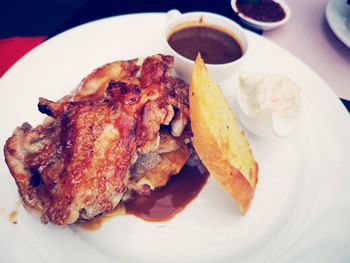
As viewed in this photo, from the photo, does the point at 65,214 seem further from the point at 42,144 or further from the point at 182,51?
the point at 182,51

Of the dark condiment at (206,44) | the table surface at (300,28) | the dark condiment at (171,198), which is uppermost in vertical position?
the dark condiment at (206,44)

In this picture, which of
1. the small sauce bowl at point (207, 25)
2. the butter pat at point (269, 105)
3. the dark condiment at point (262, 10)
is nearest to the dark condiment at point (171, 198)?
the butter pat at point (269, 105)

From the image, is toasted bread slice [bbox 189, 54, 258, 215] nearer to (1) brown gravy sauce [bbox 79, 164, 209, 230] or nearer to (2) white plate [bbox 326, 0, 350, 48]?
(1) brown gravy sauce [bbox 79, 164, 209, 230]

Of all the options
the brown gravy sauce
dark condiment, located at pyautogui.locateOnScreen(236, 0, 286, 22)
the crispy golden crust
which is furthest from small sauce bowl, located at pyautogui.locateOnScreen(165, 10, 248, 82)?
dark condiment, located at pyautogui.locateOnScreen(236, 0, 286, 22)

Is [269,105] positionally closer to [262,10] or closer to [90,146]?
[90,146]

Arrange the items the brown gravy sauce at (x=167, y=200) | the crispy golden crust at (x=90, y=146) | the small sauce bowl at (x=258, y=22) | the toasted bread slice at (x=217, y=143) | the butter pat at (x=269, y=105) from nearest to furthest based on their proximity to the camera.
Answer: the crispy golden crust at (x=90, y=146)
the toasted bread slice at (x=217, y=143)
the brown gravy sauce at (x=167, y=200)
the butter pat at (x=269, y=105)
the small sauce bowl at (x=258, y=22)

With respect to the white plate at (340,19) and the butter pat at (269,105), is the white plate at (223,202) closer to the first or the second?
the butter pat at (269,105)

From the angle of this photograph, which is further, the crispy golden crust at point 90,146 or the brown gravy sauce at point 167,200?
the brown gravy sauce at point 167,200
